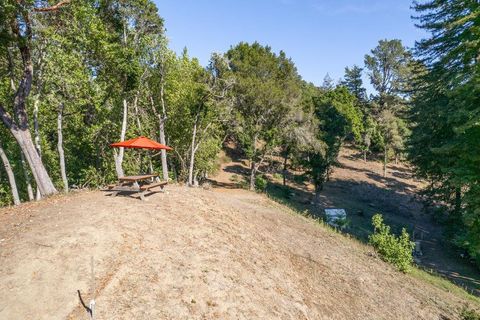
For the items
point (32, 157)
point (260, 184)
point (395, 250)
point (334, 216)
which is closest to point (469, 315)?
point (395, 250)

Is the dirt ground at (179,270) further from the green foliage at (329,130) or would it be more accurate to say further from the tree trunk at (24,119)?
the green foliage at (329,130)

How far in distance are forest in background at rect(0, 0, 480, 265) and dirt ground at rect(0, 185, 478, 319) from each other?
5.89 meters

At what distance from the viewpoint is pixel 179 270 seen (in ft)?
29.5

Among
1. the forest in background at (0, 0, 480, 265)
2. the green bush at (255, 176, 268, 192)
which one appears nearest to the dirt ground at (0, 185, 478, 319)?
the forest in background at (0, 0, 480, 265)

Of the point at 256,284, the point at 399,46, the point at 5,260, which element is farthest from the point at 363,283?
the point at 399,46

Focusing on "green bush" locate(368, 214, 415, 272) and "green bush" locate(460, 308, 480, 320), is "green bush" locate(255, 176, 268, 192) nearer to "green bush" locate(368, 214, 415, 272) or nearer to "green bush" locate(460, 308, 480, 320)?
"green bush" locate(368, 214, 415, 272)

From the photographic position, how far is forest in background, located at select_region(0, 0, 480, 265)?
15935 mm

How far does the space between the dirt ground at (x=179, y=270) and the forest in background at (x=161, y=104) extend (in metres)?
5.89

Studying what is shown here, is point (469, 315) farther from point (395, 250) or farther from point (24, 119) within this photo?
point (24, 119)

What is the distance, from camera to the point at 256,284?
367 inches

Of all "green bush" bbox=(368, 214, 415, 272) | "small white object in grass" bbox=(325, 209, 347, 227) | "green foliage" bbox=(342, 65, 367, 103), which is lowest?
"small white object in grass" bbox=(325, 209, 347, 227)

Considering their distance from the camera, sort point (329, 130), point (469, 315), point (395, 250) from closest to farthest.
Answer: point (469, 315) → point (395, 250) → point (329, 130)

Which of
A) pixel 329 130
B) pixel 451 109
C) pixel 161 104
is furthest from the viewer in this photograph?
pixel 329 130

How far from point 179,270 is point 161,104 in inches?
810
